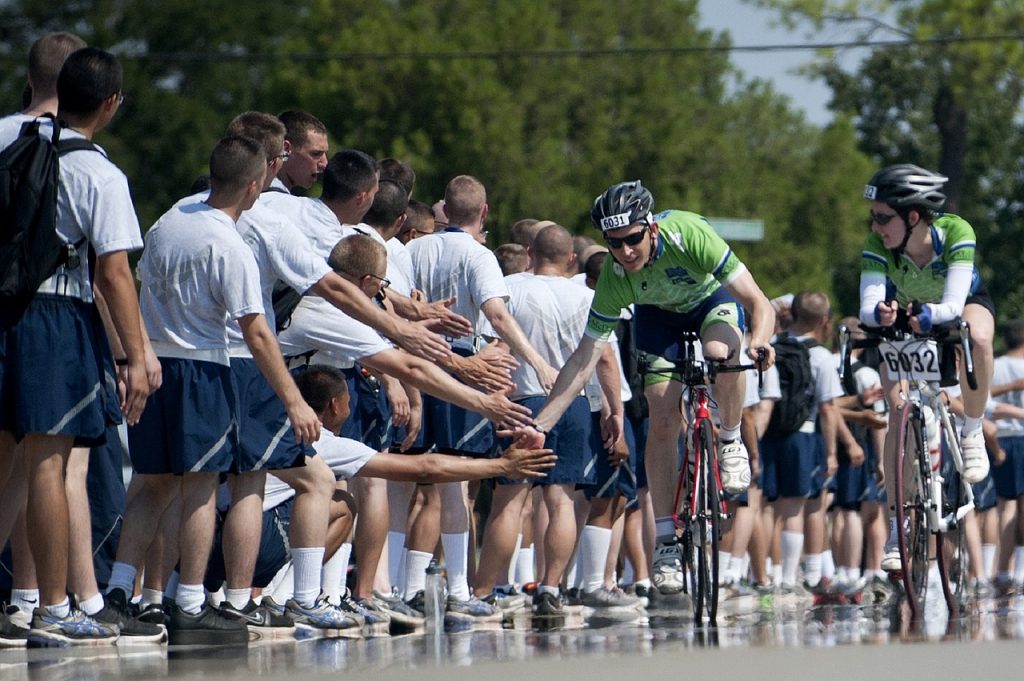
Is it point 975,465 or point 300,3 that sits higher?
point 300,3

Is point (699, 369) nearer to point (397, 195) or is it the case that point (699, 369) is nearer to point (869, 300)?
point (869, 300)

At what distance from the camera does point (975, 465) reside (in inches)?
427

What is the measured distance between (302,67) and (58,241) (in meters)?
41.3

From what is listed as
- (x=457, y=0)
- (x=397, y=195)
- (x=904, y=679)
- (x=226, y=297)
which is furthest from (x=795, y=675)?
(x=457, y=0)

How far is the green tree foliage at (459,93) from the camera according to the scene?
45.8 metres

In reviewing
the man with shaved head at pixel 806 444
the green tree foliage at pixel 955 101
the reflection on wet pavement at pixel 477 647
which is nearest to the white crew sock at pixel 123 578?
the reflection on wet pavement at pixel 477 647

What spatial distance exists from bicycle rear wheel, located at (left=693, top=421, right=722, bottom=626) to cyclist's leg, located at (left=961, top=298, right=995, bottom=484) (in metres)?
1.59

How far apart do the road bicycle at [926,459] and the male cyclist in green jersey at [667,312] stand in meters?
0.80

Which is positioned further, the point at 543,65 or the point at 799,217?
the point at 799,217

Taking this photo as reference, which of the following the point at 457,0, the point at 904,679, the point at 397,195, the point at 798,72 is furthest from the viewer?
the point at 457,0

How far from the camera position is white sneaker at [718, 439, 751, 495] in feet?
34.0

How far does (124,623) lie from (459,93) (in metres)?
38.3

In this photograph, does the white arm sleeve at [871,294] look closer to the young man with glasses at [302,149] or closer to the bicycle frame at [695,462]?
the bicycle frame at [695,462]

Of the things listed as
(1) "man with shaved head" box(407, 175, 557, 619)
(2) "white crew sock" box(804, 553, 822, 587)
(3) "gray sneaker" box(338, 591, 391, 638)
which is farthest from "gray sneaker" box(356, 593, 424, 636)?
(2) "white crew sock" box(804, 553, 822, 587)
